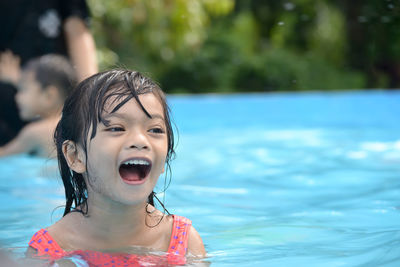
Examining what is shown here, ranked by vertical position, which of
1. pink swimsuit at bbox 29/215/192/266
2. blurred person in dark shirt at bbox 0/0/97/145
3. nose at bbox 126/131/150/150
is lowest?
pink swimsuit at bbox 29/215/192/266

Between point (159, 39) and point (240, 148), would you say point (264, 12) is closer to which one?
point (159, 39)

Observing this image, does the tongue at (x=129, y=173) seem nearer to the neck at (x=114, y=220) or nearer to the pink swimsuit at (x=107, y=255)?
the neck at (x=114, y=220)

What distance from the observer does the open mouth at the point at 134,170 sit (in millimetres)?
1876

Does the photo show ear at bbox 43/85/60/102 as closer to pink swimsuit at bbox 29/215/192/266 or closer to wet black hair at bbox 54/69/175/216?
wet black hair at bbox 54/69/175/216

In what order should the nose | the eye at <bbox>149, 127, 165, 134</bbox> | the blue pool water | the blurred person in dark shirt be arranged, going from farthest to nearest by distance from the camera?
the blurred person in dark shirt < the blue pool water < the eye at <bbox>149, 127, 165, 134</bbox> < the nose

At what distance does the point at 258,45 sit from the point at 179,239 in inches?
557

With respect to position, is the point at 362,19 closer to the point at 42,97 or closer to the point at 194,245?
the point at 42,97

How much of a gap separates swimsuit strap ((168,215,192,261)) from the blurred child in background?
2.52 meters

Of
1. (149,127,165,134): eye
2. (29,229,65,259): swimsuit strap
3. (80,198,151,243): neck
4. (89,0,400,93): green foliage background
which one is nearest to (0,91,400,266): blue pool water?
(29,229,65,259): swimsuit strap

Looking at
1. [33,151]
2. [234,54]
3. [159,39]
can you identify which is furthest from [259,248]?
[234,54]

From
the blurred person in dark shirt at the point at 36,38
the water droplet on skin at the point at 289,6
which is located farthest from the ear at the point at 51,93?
the water droplet on skin at the point at 289,6

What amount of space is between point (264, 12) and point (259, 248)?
13.5 meters

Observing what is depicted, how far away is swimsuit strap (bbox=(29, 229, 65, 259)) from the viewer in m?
2.02

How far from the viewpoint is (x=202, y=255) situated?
7.35ft
